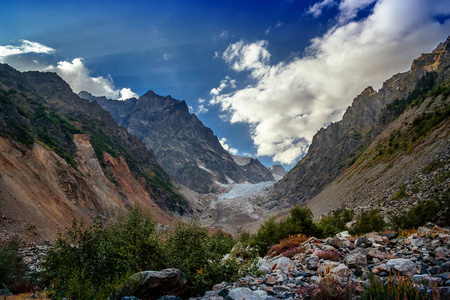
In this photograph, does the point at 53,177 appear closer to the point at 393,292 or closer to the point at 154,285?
the point at 154,285

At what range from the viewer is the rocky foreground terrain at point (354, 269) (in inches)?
271

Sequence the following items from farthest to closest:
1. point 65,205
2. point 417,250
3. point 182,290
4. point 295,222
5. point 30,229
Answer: point 65,205, point 30,229, point 295,222, point 417,250, point 182,290

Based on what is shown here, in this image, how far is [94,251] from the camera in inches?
461

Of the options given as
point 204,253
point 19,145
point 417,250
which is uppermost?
point 19,145

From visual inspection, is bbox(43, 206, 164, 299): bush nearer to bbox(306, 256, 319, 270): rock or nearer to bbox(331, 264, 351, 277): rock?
bbox(306, 256, 319, 270): rock

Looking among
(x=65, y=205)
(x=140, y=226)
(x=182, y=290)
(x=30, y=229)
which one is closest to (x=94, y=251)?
(x=140, y=226)

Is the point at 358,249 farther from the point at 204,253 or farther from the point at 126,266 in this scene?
the point at 126,266

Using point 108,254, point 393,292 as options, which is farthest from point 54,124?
point 393,292

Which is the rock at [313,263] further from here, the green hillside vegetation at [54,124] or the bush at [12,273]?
the green hillside vegetation at [54,124]

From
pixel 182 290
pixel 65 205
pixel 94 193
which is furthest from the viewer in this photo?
pixel 94 193

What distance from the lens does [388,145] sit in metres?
70.1

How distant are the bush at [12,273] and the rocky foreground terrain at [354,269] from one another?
12.7 meters

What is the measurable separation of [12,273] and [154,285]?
1224cm

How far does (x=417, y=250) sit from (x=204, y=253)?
960cm
